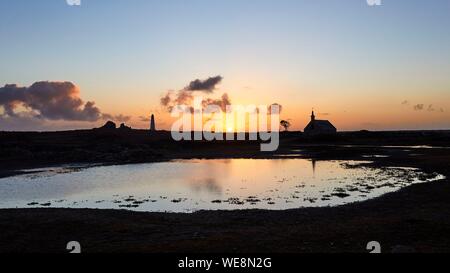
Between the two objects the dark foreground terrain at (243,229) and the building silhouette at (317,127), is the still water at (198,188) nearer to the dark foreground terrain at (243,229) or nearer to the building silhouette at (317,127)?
the dark foreground terrain at (243,229)

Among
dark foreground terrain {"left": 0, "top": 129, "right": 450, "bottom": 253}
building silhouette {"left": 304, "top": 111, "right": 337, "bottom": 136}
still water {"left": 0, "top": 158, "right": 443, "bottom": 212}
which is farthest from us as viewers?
building silhouette {"left": 304, "top": 111, "right": 337, "bottom": 136}

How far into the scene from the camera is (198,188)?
113 ft

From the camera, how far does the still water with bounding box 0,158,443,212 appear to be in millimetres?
27203

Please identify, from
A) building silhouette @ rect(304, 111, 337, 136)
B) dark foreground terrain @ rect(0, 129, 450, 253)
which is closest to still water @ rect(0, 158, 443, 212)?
dark foreground terrain @ rect(0, 129, 450, 253)

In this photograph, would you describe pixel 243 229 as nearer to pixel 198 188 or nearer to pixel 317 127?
pixel 198 188

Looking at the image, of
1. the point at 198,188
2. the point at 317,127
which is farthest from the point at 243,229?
the point at 317,127

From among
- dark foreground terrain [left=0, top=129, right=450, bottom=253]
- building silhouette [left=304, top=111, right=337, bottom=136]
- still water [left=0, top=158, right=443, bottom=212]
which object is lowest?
still water [left=0, top=158, right=443, bottom=212]

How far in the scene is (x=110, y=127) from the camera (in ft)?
486

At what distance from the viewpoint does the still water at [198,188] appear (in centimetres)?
2720

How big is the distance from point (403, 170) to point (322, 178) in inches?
446

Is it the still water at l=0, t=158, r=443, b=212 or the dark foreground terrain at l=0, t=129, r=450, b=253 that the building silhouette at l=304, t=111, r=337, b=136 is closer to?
the still water at l=0, t=158, r=443, b=212
